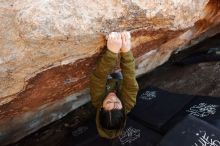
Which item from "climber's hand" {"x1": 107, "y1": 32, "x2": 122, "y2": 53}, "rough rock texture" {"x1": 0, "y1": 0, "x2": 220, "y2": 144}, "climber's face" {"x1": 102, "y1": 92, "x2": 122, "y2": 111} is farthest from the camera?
"climber's face" {"x1": 102, "y1": 92, "x2": 122, "y2": 111}

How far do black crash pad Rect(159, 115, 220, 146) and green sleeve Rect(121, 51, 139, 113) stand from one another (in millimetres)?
486

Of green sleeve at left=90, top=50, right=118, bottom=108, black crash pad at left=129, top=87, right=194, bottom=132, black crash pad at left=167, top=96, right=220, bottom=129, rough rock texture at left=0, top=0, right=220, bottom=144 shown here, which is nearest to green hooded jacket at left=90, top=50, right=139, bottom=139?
green sleeve at left=90, top=50, right=118, bottom=108

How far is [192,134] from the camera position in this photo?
2.99 m

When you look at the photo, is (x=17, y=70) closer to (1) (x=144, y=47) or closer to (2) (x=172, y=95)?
(1) (x=144, y=47)

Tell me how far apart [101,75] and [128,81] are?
9.2 inches

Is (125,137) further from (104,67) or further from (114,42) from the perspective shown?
(114,42)

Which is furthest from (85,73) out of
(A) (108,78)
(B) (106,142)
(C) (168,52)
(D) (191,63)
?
(D) (191,63)

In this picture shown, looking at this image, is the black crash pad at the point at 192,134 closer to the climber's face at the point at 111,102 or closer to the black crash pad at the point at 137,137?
the black crash pad at the point at 137,137

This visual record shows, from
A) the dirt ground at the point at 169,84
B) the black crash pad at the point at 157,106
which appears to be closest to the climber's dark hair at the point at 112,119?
the black crash pad at the point at 157,106

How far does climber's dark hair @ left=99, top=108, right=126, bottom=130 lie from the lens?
9.42 ft

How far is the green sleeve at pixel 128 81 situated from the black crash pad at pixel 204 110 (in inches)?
29.1

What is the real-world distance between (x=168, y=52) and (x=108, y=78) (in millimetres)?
1522

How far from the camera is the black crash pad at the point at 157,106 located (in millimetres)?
3537

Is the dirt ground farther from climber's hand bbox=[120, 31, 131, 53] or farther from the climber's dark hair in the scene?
climber's hand bbox=[120, 31, 131, 53]
